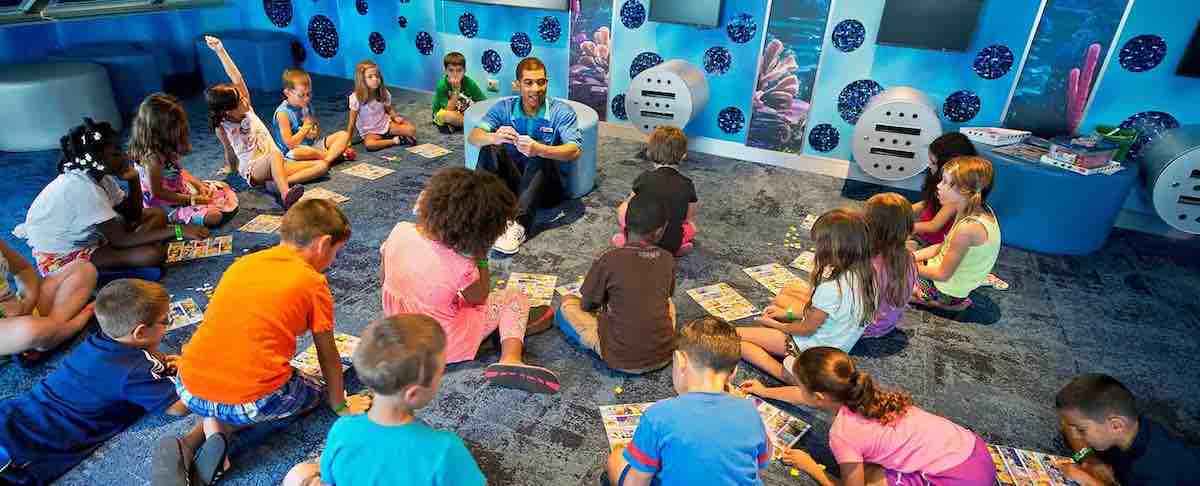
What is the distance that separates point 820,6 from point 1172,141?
2.51 m

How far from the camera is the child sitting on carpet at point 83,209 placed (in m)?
2.92

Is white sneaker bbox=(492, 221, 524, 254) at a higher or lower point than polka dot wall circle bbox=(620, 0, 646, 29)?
lower

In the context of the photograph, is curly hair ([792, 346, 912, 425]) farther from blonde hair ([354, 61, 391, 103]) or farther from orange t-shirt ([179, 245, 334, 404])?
blonde hair ([354, 61, 391, 103])

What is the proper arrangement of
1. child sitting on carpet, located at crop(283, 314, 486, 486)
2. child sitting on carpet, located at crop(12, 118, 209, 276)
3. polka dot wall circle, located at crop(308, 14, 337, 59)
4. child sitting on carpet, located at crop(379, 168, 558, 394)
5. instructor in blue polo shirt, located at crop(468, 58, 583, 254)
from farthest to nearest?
polka dot wall circle, located at crop(308, 14, 337, 59), instructor in blue polo shirt, located at crop(468, 58, 583, 254), child sitting on carpet, located at crop(12, 118, 209, 276), child sitting on carpet, located at crop(379, 168, 558, 394), child sitting on carpet, located at crop(283, 314, 486, 486)

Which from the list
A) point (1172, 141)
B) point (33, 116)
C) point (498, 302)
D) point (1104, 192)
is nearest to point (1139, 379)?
point (1104, 192)

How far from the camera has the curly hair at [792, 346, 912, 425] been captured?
6.73 feet

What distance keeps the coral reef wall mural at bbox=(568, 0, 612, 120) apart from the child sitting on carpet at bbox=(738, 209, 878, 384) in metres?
3.61

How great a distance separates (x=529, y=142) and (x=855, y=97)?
9.25ft

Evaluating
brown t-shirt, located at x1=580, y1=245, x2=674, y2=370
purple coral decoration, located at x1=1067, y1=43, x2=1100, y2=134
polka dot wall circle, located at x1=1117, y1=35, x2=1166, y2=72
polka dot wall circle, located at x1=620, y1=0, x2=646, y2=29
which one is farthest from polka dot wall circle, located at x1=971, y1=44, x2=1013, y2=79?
brown t-shirt, located at x1=580, y1=245, x2=674, y2=370

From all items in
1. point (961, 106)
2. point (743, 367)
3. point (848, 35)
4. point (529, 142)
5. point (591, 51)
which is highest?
point (848, 35)

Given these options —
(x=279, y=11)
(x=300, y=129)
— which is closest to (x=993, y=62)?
(x=300, y=129)

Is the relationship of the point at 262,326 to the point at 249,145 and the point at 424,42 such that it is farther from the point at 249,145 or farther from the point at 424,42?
the point at 424,42

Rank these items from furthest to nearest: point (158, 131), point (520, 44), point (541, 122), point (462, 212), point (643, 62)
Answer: point (520, 44) → point (643, 62) → point (541, 122) → point (158, 131) → point (462, 212)

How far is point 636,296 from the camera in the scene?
8.66 ft
